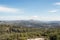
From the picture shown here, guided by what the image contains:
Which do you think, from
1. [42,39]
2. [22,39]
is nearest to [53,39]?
[42,39]

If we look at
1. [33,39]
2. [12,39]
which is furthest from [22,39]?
[33,39]

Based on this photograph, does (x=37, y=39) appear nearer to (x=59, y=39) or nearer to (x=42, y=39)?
(x=42, y=39)

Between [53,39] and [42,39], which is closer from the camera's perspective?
[53,39]

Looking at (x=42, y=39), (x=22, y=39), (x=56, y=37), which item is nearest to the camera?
(x=22, y=39)

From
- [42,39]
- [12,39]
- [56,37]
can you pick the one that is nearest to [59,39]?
[56,37]

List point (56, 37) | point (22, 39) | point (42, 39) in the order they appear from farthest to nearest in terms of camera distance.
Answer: point (42, 39) → point (56, 37) → point (22, 39)

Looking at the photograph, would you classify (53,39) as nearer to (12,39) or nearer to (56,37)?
(56,37)

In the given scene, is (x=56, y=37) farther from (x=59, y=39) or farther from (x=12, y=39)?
(x=12, y=39)
